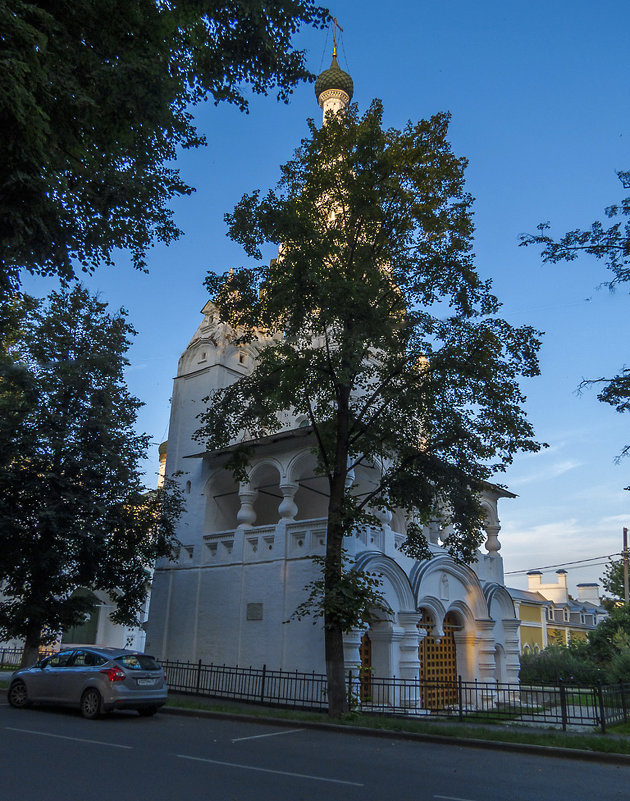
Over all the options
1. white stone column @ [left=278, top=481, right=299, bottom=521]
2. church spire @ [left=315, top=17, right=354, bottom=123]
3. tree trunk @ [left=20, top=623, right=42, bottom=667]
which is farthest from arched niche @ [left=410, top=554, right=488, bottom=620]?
church spire @ [left=315, top=17, right=354, bottom=123]

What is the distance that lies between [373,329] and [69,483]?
32.3 feet

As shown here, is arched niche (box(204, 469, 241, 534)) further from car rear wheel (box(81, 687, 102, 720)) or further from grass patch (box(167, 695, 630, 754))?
car rear wheel (box(81, 687, 102, 720))

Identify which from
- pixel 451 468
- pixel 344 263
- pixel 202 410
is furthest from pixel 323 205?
pixel 202 410

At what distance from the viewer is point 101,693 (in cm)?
1242

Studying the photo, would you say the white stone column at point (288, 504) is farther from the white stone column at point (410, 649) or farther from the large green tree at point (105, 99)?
the large green tree at point (105, 99)

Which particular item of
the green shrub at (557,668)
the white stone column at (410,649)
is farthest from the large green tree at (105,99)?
the green shrub at (557,668)

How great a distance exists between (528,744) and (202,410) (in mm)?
15877

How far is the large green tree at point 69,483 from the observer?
1784 centimetres

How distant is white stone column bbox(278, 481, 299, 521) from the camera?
19475mm

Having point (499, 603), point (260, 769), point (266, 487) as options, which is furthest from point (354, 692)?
point (499, 603)

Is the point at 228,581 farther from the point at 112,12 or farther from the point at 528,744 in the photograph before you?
the point at 112,12

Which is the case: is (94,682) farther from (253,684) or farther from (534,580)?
(534,580)

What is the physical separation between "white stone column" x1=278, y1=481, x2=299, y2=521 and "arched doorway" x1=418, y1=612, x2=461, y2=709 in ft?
18.3

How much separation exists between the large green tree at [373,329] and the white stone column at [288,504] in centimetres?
367
